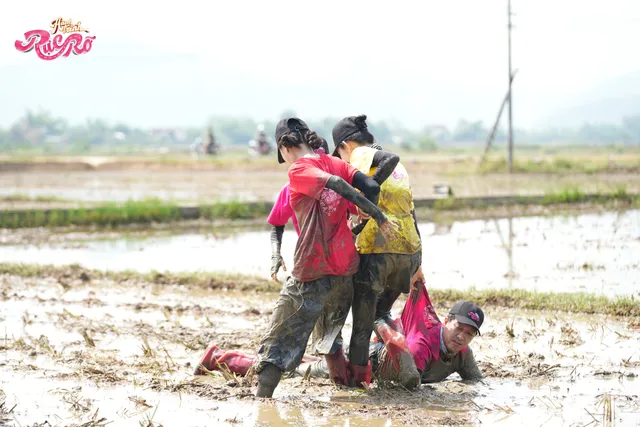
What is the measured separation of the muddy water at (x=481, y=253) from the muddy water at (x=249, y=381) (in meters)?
1.57

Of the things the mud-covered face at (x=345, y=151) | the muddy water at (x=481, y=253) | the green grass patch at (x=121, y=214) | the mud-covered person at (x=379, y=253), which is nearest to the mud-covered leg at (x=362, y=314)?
the mud-covered person at (x=379, y=253)

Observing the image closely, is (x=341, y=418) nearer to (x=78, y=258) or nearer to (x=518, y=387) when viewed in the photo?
(x=518, y=387)

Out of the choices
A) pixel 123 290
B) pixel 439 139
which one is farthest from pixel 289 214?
pixel 439 139

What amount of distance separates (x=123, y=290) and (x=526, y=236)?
563 centimetres

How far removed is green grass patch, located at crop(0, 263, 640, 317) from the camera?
6.69 meters

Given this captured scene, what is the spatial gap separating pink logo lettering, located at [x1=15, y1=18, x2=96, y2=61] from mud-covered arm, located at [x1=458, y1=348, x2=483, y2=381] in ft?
16.4

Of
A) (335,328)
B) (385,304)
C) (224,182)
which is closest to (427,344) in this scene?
(385,304)

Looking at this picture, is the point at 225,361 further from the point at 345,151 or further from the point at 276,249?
the point at 345,151

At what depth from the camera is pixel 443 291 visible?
7441mm

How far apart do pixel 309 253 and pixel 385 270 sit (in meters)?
0.47

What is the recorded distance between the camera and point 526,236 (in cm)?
1165

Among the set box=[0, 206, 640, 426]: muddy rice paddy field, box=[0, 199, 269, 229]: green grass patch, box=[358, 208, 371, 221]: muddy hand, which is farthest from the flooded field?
box=[358, 208, 371, 221]: muddy hand

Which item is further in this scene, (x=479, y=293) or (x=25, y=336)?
(x=479, y=293)

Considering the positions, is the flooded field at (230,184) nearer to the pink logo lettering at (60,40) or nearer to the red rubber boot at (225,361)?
the pink logo lettering at (60,40)
